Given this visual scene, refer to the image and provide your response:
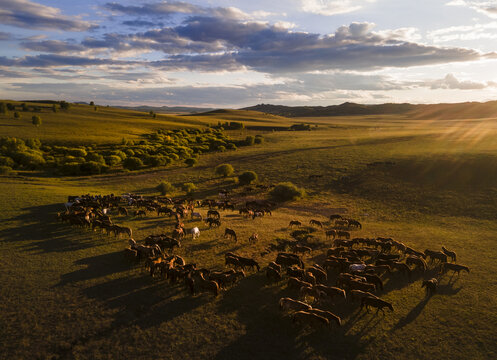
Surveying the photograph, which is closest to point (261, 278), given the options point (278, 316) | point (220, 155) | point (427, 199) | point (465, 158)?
point (278, 316)

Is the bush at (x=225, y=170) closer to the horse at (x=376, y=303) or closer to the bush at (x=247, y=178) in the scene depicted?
the bush at (x=247, y=178)

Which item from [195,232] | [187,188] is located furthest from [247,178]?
[195,232]

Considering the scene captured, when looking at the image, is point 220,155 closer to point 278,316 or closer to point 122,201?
point 122,201

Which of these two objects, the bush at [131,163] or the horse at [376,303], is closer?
the horse at [376,303]

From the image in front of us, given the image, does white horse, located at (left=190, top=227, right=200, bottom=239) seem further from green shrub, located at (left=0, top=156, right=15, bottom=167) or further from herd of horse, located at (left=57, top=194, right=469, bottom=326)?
green shrub, located at (left=0, top=156, right=15, bottom=167)

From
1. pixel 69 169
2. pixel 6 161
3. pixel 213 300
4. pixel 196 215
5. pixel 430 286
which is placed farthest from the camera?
pixel 69 169

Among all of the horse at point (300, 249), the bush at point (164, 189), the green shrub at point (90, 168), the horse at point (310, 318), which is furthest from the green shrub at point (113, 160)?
the horse at point (310, 318)

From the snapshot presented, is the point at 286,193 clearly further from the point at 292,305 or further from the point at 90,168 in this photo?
the point at 90,168
